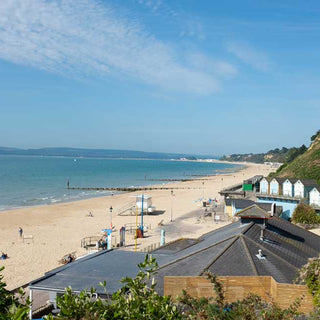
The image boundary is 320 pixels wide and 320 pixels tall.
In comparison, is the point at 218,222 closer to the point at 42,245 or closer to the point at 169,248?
the point at 42,245

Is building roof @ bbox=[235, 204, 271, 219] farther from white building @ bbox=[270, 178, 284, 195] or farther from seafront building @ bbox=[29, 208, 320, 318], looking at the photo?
white building @ bbox=[270, 178, 284, 195]

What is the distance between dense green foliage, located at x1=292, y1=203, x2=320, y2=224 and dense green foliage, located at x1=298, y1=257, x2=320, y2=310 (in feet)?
67.1

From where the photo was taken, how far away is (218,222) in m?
33.3

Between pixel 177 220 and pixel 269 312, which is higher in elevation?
pixel 269 312

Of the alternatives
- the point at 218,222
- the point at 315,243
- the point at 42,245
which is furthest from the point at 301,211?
the point at 42,245

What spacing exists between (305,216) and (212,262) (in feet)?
67.9

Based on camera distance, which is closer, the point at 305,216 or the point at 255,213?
the point at 255,213

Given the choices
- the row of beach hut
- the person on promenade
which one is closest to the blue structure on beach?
the row of beach hut

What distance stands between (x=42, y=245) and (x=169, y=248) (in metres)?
15.6

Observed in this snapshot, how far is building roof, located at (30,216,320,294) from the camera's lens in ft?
32.8

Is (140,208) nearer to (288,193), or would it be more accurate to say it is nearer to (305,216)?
(288,193)

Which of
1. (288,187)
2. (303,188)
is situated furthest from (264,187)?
(303,188)

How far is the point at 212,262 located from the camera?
10.2 m

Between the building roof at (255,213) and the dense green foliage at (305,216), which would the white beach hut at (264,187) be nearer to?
the dense green foliage at (305,216)
